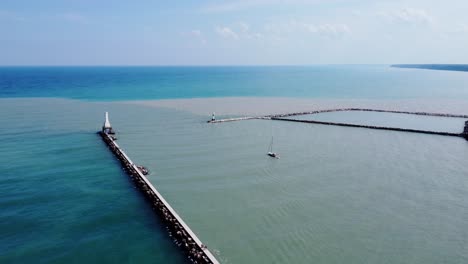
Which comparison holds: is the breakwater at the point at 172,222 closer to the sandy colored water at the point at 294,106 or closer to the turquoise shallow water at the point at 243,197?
the turquoise shallow water at the point at 243,197

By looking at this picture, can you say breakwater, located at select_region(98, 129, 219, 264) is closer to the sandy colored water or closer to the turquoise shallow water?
the turquoise shallow water

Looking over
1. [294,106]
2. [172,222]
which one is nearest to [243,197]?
[172,222]

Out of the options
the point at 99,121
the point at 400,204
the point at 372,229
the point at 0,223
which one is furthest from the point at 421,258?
the point at 99,121

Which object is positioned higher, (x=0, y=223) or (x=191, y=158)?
(x=191, y=158)

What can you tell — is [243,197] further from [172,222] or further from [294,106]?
[294,106]

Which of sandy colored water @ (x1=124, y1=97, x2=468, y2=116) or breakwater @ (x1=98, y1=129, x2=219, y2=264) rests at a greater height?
sandy colored water @ (x1=124, y1=97, x2=468, y2=116)

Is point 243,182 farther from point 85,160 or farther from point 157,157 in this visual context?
point 85,160

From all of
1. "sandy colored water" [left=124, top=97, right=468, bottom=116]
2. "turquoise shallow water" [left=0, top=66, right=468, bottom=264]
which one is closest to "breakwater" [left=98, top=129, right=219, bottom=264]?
"turquoise shallow water" [left=0, top=66, right=468, bottom=264]
